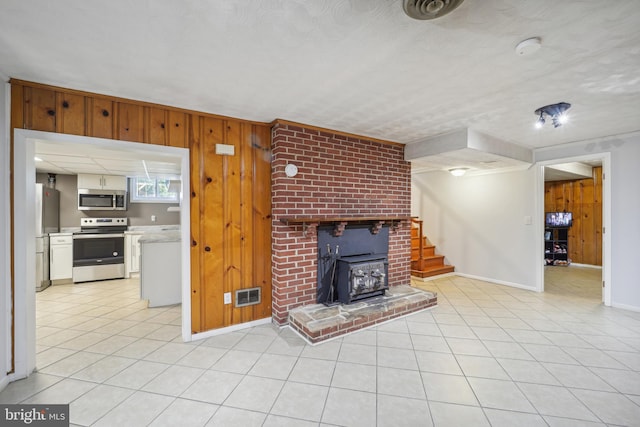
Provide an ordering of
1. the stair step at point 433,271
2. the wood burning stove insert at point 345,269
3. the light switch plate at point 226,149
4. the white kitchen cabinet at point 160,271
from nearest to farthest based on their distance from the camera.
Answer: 1. the light switch plate at point 226,149
2. the wood burning stove insert at point 345,269
3. the white kitchen cabinet at point 160,271
4. the stair step at point 433,271

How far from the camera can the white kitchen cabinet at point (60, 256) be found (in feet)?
Result: 14.4

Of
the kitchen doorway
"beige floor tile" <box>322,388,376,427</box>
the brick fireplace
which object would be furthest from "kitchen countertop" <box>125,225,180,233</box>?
"beige floor tile" <box>322,388,376,427</box>

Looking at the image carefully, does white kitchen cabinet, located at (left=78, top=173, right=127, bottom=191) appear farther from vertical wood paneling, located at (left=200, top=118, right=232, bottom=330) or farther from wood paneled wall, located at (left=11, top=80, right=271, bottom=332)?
vertical wood paneling, located at (left=200, top=118, right=232, bottom=330)

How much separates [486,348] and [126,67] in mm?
3670

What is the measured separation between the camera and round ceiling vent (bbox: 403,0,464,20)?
118 cm

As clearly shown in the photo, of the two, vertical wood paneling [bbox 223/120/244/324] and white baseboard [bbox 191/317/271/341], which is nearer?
white baseboard [bbox 191/317/271/341]

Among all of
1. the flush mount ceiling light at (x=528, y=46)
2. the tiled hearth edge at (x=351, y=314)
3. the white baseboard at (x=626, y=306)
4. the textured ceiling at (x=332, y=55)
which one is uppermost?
the textured ceiling at (x=332, y=55)

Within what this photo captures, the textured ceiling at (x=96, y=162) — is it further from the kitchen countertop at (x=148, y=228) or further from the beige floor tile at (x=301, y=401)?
the beige floor tile at (x=301, y=401)

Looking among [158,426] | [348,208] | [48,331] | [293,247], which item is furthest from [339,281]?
[48,331]

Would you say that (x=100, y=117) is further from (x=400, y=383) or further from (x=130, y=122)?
(x=400, y=383)

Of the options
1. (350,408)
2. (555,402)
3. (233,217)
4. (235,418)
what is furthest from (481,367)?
(233,217)

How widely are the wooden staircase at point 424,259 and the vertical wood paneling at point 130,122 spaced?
4.28 m

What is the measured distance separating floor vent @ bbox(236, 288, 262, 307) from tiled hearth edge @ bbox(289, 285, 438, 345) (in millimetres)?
407

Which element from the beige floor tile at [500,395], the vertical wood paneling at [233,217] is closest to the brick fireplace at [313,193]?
the vertical wood paneling at [233,217]
